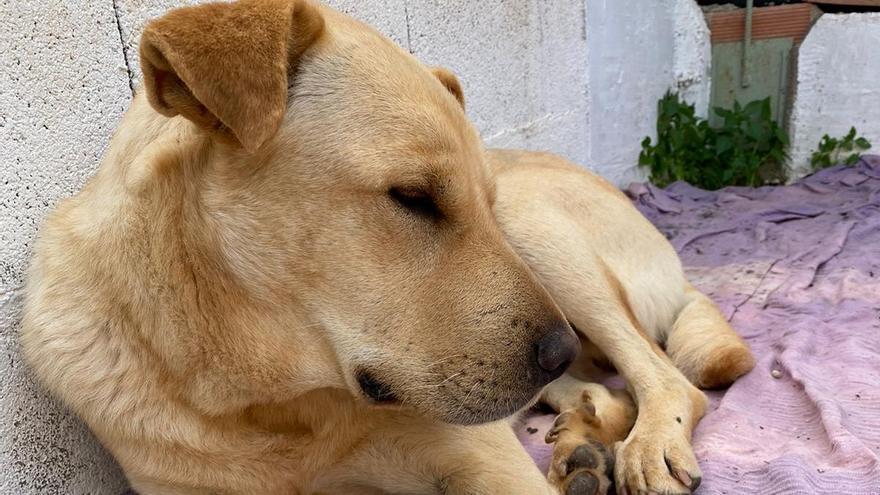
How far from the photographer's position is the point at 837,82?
560 centimetres

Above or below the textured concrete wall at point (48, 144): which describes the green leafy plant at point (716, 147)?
below

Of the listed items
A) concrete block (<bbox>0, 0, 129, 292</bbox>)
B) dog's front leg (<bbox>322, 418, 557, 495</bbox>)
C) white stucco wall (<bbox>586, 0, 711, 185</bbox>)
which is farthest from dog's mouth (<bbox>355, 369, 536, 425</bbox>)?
white stucco wall (<bbox>586, 0, 711, 185</bbox>)

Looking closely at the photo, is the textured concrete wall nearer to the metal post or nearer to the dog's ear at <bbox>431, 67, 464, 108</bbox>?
the dog's ear at <bbox>431, 67, 464, 108</bbox>

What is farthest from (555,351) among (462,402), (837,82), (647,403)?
(837,82)

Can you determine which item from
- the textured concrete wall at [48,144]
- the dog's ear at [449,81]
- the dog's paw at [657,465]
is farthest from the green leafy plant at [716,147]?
the textured concrete wall at [48,144]

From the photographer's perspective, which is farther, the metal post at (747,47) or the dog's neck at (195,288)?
the metal post at (747,47)

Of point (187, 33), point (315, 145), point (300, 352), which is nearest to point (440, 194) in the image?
point (315, 145)

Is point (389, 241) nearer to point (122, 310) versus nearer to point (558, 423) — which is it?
point (122, 310)

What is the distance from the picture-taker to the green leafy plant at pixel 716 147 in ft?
18.9

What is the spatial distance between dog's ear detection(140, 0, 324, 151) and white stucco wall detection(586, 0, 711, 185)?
13.0 ft

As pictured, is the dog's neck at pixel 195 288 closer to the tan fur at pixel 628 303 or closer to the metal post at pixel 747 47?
the tan fur at pixel 628 303

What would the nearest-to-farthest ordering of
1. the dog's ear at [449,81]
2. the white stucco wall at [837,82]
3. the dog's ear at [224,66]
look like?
the dog's ear at [224,66] < the dog's ear at [449,81] < the white stucco wall at [837,82]

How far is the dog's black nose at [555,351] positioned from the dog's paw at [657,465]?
2.02 feet

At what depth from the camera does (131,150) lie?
1.96 m
